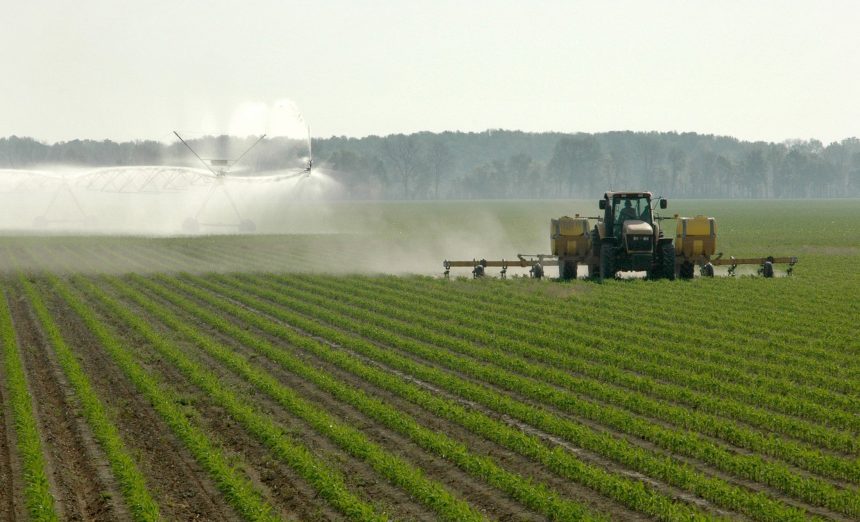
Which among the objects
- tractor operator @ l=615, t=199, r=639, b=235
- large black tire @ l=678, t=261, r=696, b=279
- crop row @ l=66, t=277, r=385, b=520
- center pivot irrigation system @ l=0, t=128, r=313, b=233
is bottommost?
crop row @ l=66, t=277, r=385, b=520

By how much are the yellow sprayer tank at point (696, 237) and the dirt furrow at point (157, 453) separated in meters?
20.9

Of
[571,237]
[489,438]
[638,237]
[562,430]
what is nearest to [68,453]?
[489,438]

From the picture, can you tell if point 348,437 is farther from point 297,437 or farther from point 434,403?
point 434,403

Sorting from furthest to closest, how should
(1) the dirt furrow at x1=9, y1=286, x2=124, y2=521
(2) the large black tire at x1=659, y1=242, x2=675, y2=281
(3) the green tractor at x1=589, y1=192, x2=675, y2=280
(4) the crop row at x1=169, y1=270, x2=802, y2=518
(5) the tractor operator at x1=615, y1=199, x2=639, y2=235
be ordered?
(2) the large black tire at x1=659, y1=242, x2=675, y2=281 → (5) the tractor operator at x1=615, y1=199, x2=639, y2=235 → (3) the green tractor at x1=589, y1=192, x2=675, y2=280 → (1) the dirt furrow at x1=9, y1=286, x2=124, y2=521 → (4) the crop row at x1=169, y1=270, x2=802, y2=518

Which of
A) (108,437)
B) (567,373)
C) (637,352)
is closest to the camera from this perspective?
(108,437)

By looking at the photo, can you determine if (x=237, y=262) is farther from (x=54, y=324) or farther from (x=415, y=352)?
(x=415, y=352)

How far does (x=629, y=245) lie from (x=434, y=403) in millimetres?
18100

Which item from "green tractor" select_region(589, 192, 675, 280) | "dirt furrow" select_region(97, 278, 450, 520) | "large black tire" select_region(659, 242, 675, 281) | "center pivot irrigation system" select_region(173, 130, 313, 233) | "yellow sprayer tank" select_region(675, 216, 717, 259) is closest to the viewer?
"dirt furrow" select_region(97, 278, 450, 520)

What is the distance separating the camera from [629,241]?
1283 inches

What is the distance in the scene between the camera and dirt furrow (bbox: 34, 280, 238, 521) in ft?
37.2

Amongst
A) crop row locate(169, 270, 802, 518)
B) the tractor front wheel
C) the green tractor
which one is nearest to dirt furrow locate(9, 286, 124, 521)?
crop row locate(169, 270, 802, 518)

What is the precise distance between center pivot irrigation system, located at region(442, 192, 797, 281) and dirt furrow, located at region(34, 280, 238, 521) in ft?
59.1

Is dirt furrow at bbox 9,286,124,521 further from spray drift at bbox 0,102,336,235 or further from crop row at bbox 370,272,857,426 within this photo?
spray drift at bbox 0,102,336,235

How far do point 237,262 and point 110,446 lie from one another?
3342 cm
